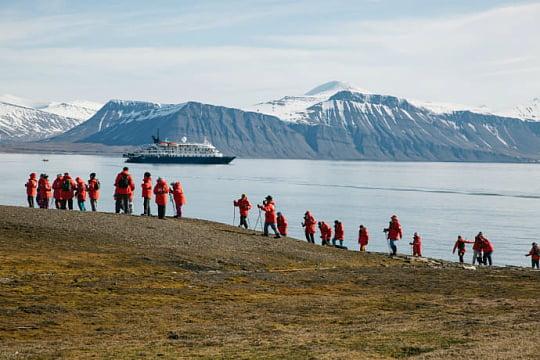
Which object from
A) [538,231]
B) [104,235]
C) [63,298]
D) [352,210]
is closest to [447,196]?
[352,210]

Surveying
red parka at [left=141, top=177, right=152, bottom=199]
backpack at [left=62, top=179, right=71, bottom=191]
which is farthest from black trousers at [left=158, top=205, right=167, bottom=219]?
backpack at [left=62, top=179, right=71, bottom=191]

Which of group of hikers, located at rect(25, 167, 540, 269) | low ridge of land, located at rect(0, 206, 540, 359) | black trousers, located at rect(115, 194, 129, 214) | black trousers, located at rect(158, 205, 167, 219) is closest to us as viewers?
low ridge of land, located at rect(0, 206, 540, 359)

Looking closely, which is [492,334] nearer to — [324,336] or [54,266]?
[324,336]

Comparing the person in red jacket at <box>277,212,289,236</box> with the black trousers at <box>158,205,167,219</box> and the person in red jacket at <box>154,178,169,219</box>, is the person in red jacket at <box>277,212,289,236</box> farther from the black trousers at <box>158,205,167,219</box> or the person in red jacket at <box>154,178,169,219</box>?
the person in red jacket at <box>154,178,169,219</box>

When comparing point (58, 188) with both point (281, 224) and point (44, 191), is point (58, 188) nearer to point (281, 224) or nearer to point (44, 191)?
point (44, 191)

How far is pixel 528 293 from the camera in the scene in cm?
2803

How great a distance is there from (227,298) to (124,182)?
17.4m

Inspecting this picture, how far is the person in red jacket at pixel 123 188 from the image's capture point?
40.4m

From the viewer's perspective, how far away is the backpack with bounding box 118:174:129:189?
4038 centimetres

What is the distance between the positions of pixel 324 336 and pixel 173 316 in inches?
195

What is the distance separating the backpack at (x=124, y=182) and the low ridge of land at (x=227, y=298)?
7.95 ft

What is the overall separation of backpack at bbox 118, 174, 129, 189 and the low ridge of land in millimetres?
2424

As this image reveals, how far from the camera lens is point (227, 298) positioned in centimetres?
2491

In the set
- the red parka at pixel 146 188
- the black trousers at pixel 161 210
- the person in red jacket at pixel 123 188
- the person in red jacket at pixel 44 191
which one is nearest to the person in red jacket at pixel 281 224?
the black trousers at pixel 161 210
